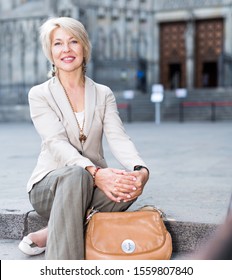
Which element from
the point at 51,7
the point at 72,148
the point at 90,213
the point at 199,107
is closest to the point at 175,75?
the point at 199,107

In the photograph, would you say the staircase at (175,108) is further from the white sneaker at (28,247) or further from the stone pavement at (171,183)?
the white sneaker at (28,247)

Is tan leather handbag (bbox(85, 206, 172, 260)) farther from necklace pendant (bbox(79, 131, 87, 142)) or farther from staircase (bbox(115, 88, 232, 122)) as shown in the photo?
staircase (bbox(115, 88, 232, 122))

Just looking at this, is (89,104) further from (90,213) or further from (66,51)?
(90,213)

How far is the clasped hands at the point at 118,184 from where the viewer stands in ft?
8.50

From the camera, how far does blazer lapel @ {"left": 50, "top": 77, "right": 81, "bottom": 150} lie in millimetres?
2881

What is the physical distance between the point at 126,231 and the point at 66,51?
1.08 meters

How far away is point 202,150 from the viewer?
7645 millimetres

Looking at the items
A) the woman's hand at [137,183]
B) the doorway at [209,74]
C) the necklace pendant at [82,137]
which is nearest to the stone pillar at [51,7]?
the doorway at [209,74]

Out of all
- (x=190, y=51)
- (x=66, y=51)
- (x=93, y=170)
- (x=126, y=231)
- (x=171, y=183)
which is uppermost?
(x=66, y=51)

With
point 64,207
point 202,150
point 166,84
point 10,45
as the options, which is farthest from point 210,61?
point 64,207

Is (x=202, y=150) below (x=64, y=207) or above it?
below

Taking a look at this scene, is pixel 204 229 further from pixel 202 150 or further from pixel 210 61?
pixel 210 61

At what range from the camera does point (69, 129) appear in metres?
2.90
